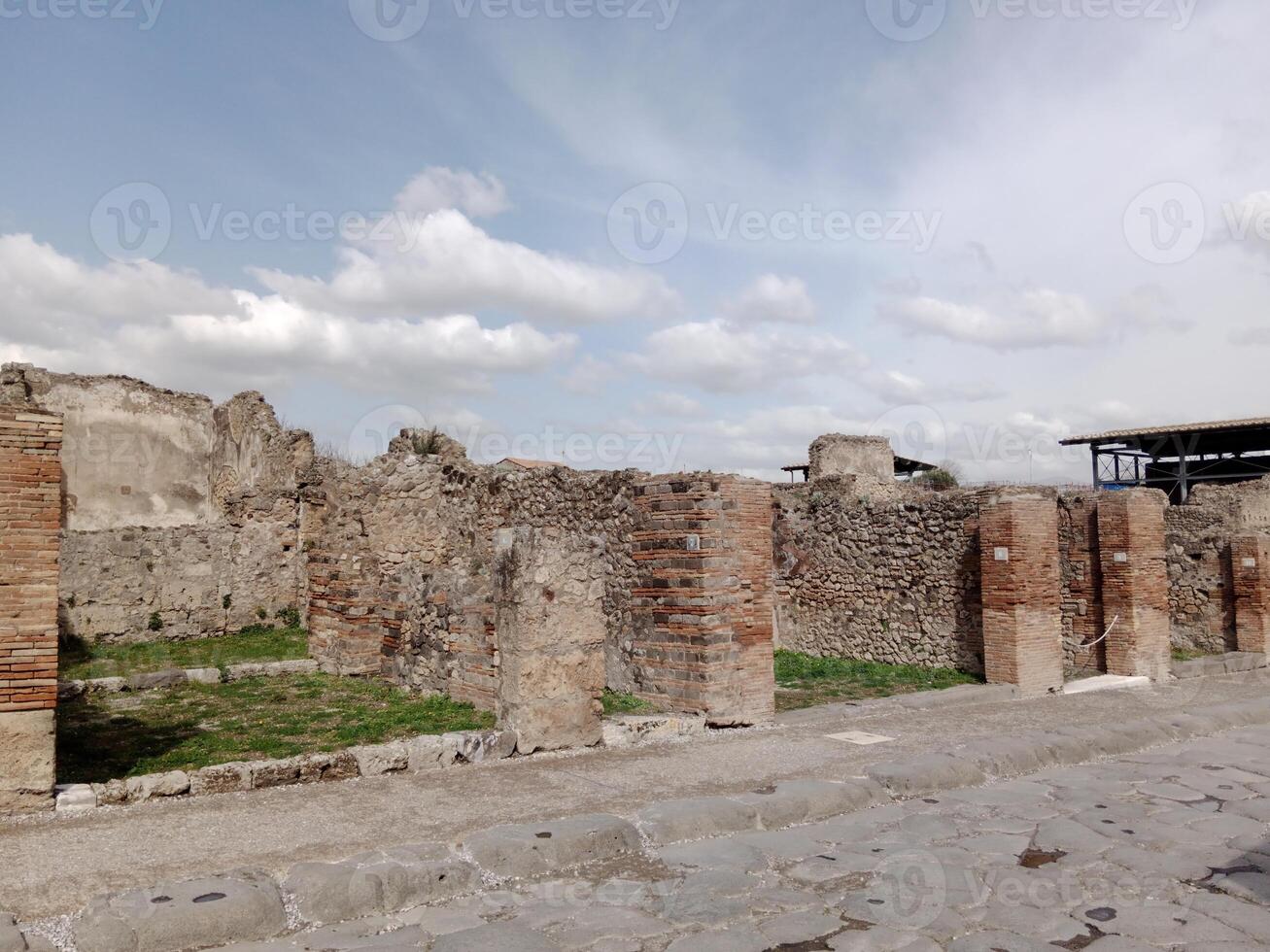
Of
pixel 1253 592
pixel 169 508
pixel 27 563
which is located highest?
pixel 169 508

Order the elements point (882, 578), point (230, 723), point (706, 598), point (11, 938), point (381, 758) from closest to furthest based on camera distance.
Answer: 1. point (11, 938)
2. point (381, 758)
3. point (230, 723)
4. point (706, 598)
5. point (882, 578)

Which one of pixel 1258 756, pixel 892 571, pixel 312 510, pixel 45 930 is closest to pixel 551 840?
pixel 45 930

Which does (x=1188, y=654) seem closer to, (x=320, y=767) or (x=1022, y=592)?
(x=1022, y=592)

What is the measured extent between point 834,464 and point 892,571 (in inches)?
439

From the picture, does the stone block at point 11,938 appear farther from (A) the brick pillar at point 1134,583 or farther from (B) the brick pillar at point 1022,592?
(A) the brick pillar at point 1134,583

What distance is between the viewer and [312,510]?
554 inches

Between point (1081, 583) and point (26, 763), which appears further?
point (1081, 583)

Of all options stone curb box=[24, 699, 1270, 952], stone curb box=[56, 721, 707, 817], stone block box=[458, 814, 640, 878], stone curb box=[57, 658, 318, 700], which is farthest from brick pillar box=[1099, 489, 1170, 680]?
stone curb box=[57, 658, 318, 700]

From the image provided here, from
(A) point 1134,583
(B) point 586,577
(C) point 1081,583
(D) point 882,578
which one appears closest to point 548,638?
(B) point 586,577

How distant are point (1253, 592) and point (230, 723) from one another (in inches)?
500

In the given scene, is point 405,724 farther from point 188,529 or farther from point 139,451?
point 139,451

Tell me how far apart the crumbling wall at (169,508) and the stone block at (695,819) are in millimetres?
10962

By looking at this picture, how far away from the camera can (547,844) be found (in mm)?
4000


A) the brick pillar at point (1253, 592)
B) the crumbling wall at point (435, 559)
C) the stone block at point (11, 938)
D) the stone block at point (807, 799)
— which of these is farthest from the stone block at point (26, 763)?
the brick pillar at point (1253, 592)
